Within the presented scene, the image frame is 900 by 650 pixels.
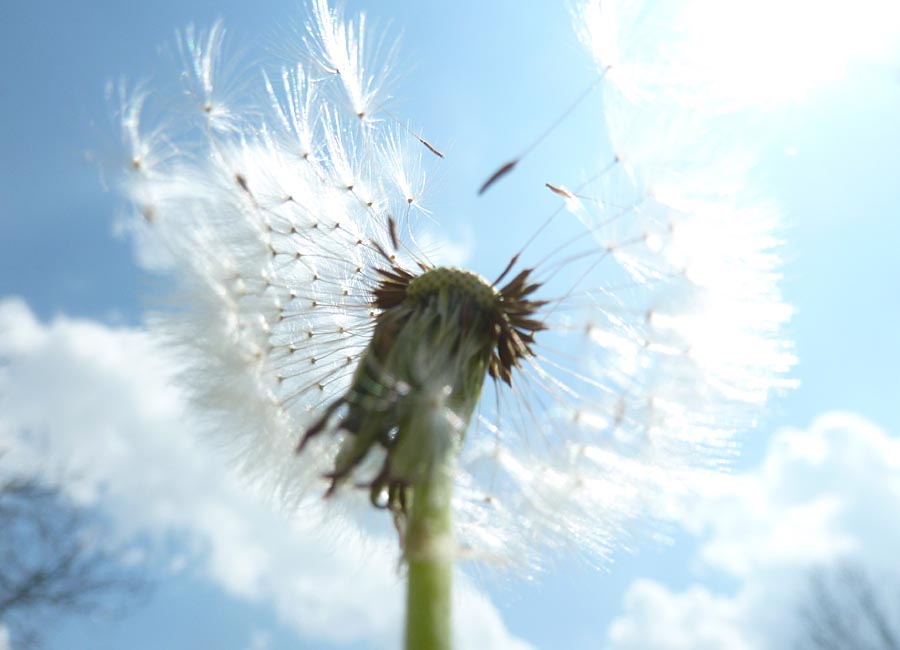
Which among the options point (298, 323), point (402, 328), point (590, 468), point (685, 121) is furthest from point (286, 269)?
point (685, 121)

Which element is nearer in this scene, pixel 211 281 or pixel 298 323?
pixel 211 281

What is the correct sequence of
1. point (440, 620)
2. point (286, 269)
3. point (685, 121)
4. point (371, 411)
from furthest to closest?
point (286, 269) → point (685, 121) → point (371, 411) → point (440, 620)

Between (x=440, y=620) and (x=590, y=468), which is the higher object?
(x=590, y=468)

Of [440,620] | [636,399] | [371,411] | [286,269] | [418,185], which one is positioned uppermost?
[418,185]

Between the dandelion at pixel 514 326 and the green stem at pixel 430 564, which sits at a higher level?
the dandelion at pixel 514 326

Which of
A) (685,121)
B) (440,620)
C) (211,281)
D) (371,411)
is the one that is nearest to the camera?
(440,620)

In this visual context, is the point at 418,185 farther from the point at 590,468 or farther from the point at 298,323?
the point at 590,468

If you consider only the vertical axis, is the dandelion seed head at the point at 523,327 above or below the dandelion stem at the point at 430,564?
above
